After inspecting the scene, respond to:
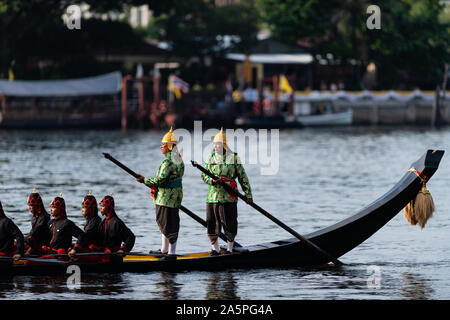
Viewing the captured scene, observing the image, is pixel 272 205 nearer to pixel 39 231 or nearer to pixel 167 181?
pixel 167 181

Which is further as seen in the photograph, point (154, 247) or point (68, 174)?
point (68, 174)

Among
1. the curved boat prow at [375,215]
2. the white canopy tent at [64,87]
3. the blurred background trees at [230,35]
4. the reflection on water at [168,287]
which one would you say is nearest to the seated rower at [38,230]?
the reflection on water at [168,287]

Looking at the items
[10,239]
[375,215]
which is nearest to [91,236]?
[10,239]

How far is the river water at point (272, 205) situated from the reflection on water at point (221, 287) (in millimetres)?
17

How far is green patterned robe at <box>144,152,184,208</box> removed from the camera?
55.6ft

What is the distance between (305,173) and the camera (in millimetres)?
41469

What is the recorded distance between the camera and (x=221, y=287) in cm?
1750

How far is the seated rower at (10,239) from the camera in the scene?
16781mm

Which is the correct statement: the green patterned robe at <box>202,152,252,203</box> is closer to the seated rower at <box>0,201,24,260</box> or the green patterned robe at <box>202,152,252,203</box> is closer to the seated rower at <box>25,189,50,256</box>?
the seated rower at <box>25,189,50,256</box>

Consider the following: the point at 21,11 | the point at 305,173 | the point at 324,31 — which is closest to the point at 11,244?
the point at 305,173

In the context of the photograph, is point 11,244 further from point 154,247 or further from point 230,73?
point 230,73

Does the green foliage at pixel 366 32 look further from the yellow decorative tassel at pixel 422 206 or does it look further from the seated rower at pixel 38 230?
the seated rower at pixel 38 230

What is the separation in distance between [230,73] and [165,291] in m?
65.9

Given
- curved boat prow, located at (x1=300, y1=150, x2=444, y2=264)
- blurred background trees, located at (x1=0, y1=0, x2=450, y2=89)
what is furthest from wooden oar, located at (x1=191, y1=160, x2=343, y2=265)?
blurred background trees, located at (x1=0, y1=0, x2=450, y2=89)
